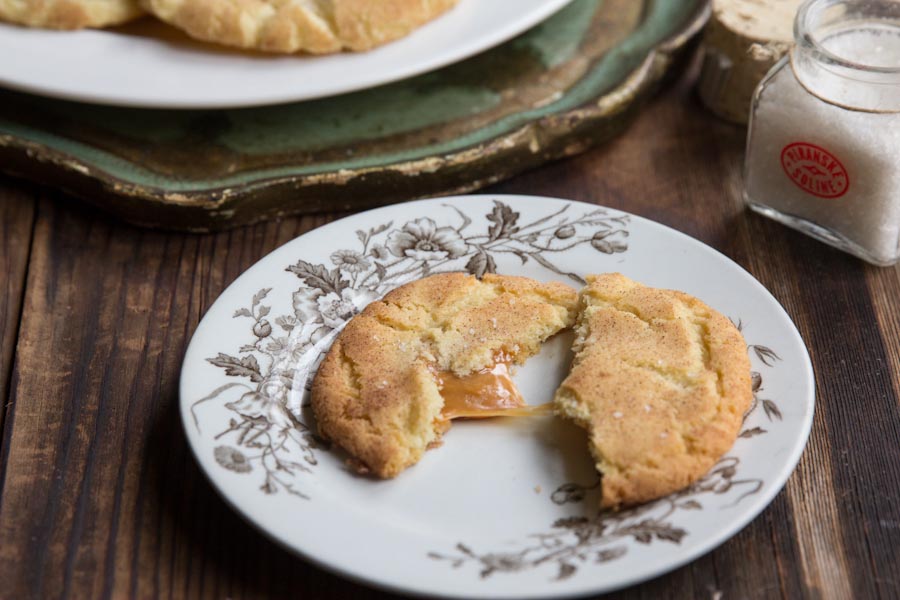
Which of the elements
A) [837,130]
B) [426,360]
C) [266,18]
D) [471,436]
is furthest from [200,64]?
[837,130]

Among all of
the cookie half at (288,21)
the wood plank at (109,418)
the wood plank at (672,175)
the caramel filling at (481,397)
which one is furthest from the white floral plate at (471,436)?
the cookie half at (288,21)

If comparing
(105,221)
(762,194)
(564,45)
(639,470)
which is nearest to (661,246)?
(762,194)

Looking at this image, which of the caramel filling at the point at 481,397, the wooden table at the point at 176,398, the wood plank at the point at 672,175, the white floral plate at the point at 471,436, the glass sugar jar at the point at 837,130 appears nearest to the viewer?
the white floral plate at the point at 471,436

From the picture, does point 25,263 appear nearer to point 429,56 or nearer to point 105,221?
point 105,221

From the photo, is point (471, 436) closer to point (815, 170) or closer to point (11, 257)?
point (815, 170)

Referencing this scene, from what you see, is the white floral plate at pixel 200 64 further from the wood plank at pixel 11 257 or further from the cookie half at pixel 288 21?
the wood plank at pixel 11 257

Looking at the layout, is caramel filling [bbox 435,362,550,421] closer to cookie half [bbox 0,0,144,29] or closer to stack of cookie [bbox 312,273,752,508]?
stack of cookie [bbox 312,273,752,508]
